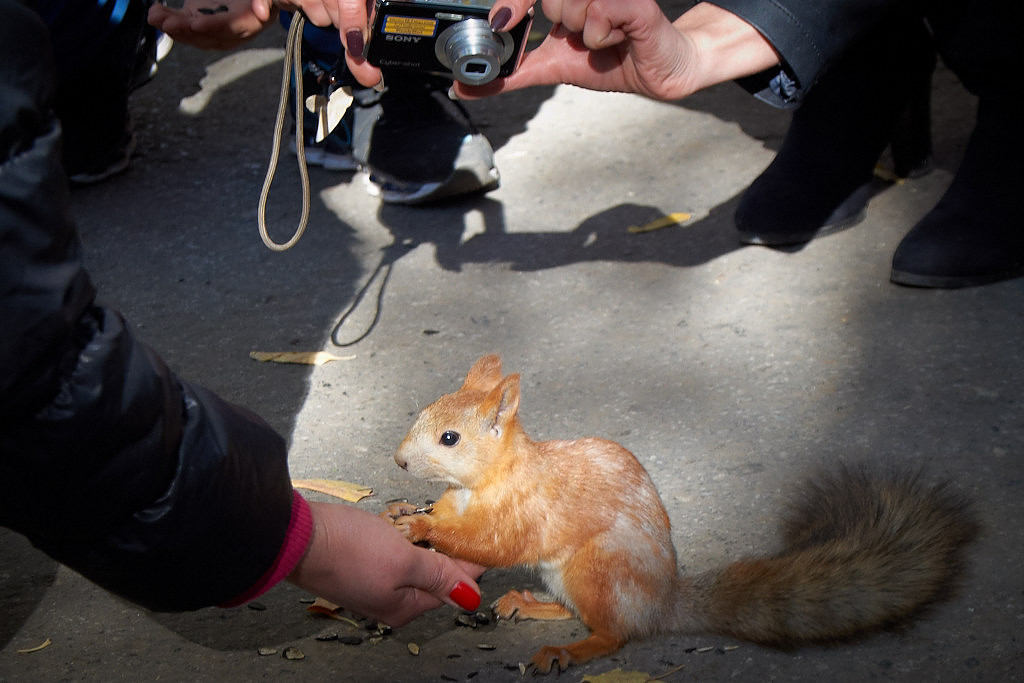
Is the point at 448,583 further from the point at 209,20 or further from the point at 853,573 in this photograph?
the point at 209,20

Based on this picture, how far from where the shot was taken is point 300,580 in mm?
1283

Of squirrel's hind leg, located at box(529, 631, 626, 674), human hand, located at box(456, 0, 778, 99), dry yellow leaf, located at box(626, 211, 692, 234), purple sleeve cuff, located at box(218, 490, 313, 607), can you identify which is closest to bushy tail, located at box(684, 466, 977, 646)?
squirrel's hind leg, located at box(529, 631, 626, 674)

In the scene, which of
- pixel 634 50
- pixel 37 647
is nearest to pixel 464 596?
pixel 37 647

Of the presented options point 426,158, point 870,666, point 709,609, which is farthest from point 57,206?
point 426,158

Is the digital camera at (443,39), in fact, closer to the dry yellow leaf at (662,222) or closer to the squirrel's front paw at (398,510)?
the squirrel's front paw at (398,510)

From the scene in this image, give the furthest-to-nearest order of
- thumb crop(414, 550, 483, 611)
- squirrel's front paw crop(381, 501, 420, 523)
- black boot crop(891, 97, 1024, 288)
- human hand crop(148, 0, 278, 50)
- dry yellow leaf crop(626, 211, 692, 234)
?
dry yellow leaf crop(626, 211, 692, 234)
black boot crop(891, 97, 1024, 288)
human hand crop(148, 0, 278, 50)
squirrel's front paw crop(381, 501, 420, 523)
thumb crop(414, 550, 483, 611)

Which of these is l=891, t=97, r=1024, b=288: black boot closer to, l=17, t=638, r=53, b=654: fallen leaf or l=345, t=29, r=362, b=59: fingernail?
l=345, t=29, r=362, b=59: fingernail

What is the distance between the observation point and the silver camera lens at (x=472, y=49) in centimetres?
186

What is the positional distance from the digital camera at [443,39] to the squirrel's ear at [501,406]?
0.64m

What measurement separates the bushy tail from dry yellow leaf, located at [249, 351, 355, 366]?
3.68 ft

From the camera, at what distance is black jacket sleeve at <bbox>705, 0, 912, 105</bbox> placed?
2.17 metres

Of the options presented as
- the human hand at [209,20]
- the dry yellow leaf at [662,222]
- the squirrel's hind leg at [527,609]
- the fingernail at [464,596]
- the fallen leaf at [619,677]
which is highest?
the human hand at [209,20]

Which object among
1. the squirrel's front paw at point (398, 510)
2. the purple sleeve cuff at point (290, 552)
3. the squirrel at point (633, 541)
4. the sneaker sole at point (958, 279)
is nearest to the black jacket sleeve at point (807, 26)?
the sneaker sole at point (958, 279)

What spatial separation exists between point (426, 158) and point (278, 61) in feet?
4.72
